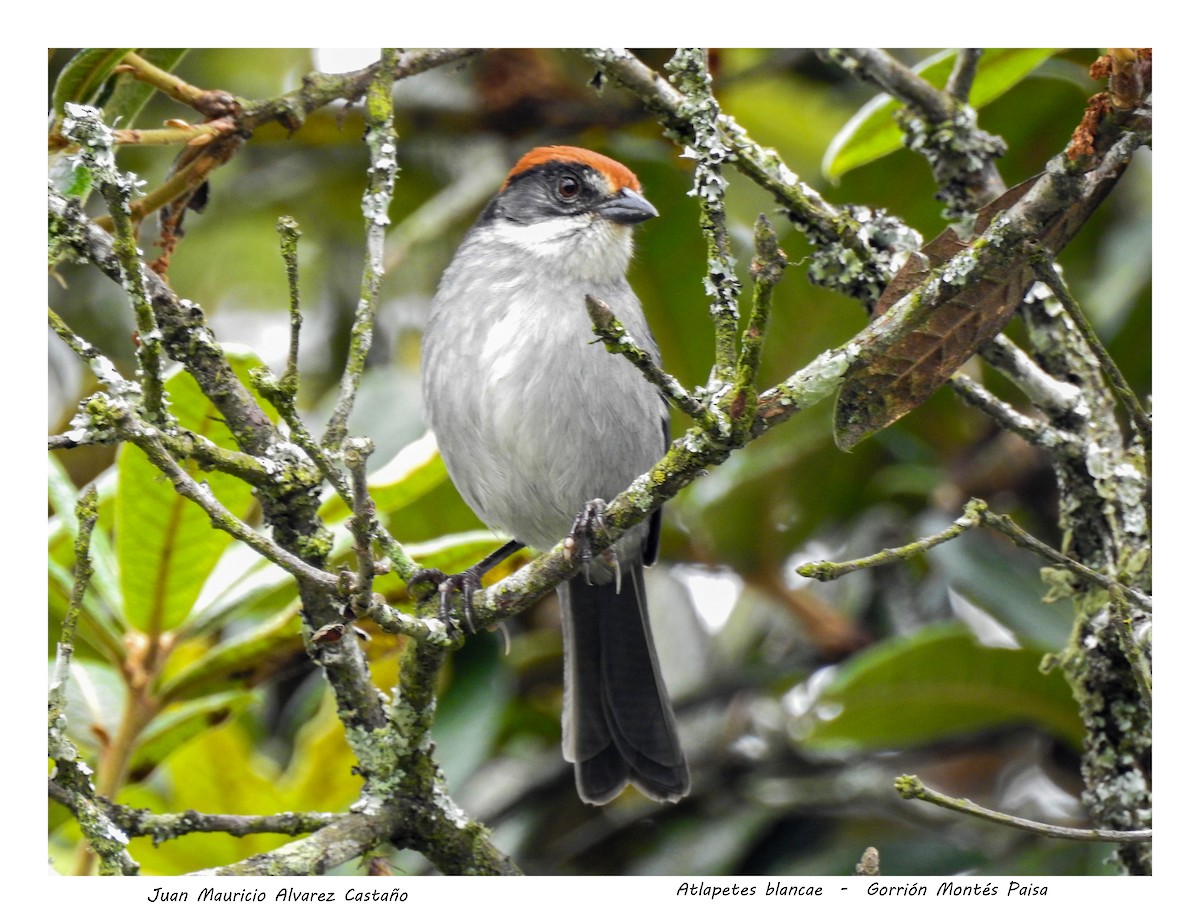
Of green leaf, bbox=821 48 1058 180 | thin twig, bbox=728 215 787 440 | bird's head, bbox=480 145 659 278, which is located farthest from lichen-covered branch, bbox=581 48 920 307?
thin twig, bbox=728 215 787 440

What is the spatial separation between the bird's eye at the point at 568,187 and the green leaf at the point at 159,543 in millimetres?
921

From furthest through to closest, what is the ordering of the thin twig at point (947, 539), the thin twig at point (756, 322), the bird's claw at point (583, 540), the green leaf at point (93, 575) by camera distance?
1. the green leaf at point (93, 575)
2. the bird's claw at point (583, 540)
3. the thin twig at point (947, 539)
4. the thin twig at point (756, 322)

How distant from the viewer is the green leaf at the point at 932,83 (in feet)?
8.63

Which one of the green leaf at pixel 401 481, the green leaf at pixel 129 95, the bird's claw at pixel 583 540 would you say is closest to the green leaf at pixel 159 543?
the green leaf at pixel 401 481

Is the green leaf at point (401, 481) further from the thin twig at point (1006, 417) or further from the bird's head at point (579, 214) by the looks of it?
the thin twig at point (1006, 417)

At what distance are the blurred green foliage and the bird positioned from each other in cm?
15

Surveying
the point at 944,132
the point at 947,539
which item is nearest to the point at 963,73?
the point at 944,132

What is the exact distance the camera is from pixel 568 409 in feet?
8.84

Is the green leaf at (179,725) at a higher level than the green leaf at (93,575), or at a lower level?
lower

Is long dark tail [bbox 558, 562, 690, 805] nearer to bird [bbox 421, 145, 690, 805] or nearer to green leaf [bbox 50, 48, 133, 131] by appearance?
bird [bbox 421, 145, 690, 805]

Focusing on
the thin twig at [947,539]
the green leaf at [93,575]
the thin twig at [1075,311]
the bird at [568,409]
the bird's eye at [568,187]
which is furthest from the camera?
the bird's eye at [568,187]

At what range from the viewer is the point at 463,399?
2723 millimetres
